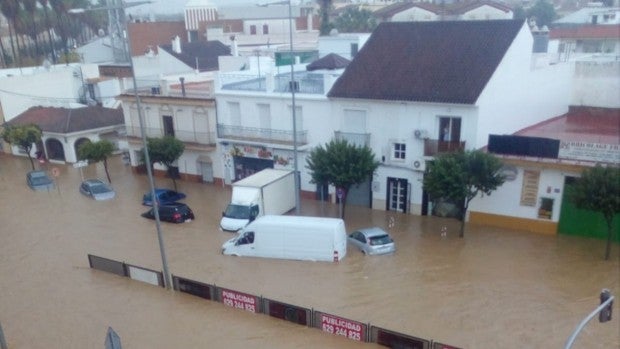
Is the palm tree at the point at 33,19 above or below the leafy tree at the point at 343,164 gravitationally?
above

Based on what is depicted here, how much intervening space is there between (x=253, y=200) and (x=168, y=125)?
36.9 feet

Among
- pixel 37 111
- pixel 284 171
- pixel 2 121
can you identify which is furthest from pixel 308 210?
pixel 2 121

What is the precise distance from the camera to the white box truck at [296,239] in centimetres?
1906

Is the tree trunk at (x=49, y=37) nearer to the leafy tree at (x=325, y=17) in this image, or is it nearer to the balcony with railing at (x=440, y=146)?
the leafy tree at (x=325, y=17)

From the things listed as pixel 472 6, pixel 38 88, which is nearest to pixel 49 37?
pixel 38 88

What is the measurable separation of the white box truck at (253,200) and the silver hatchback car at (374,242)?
5.07 meters

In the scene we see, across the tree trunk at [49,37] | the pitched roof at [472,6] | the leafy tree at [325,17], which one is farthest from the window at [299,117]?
the tree trunk at [49,37]

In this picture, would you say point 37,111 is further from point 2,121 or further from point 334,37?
point 334,37

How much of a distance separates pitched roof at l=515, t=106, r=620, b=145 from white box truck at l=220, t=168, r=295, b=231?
10965mm

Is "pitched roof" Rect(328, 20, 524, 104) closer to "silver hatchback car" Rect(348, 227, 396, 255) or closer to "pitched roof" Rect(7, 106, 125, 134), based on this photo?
"silver hatchback car" Rect(348, 227, 396, 255)

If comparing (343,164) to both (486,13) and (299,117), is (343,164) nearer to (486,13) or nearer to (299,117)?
(299,117)

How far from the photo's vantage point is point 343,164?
22594mm

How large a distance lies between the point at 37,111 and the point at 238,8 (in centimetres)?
4568

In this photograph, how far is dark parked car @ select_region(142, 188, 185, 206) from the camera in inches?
1045
